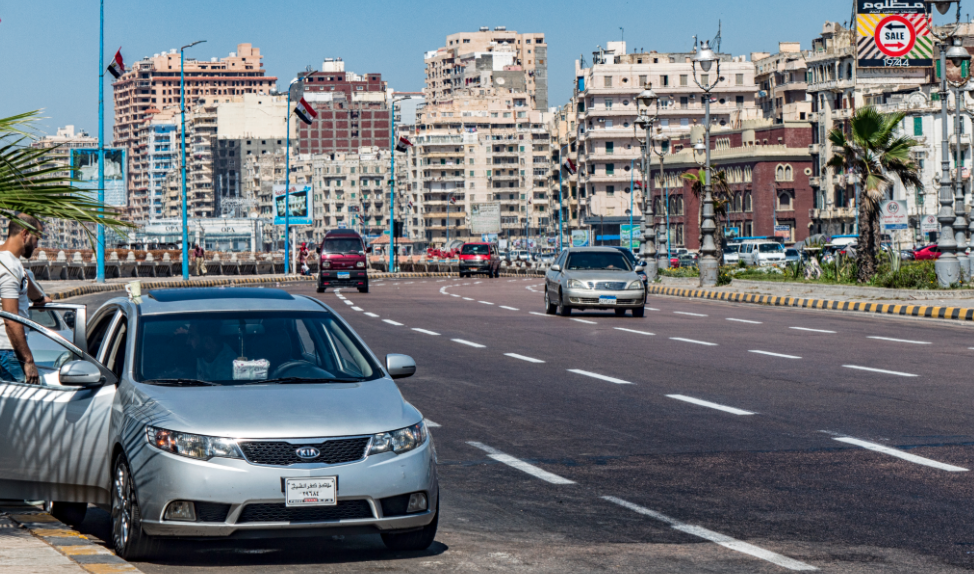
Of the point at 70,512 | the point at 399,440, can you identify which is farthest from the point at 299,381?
the point at 70,512

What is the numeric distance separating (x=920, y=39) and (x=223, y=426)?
6862 cm

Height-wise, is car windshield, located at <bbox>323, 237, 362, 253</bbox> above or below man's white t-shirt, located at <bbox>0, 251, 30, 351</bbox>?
above

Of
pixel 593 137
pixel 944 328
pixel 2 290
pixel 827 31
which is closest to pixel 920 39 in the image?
pixel 944 328

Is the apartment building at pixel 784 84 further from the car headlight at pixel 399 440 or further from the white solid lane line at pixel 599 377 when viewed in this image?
the car headlight at pixel 399 440

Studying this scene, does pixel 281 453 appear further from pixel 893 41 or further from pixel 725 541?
pixel 893 41

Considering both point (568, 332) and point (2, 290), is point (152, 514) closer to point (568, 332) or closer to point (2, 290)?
point (2, 290)

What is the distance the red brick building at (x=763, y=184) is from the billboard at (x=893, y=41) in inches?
1971

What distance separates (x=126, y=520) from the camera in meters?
6.78

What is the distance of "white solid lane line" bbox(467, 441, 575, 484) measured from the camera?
929 cm

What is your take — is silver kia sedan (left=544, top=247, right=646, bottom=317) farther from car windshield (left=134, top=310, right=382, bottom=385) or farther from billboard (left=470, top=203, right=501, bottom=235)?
billboard (left=470, top=203, right=501, bottom=235)

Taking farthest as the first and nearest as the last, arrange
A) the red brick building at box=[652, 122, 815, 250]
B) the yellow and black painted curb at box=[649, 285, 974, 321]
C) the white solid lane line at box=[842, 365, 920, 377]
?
the red brick building at box=[652, 122, 815, 250], the yellow and black painted curb at box=[649, 285, 974, 321], the white solid lane line at box=[842, 365, 920, 377]

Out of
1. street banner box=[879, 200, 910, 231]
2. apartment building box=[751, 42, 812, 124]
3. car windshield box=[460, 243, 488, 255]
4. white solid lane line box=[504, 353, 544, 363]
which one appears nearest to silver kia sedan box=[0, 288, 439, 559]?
white solid lane line box=[504, 353, 544, 363]

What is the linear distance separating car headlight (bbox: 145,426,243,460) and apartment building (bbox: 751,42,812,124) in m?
130

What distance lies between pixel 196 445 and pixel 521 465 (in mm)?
3821
